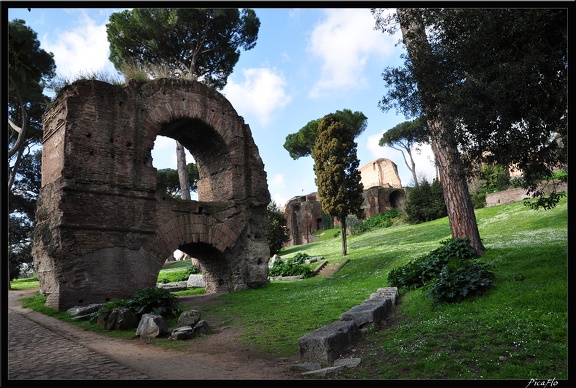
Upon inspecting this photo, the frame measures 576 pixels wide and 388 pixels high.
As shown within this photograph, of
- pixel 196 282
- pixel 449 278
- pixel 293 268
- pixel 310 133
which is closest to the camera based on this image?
pixel 449 278

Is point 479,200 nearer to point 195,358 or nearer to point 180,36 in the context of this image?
point 180,36

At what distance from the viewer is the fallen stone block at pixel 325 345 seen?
5.19 m

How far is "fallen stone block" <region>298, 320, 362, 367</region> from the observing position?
5191 millimetres

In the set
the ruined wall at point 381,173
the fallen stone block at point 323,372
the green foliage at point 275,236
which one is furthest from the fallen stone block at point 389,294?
the ruined wall at point 381,173

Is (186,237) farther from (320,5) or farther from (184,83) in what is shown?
(320,5)

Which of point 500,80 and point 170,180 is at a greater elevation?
point 170,180

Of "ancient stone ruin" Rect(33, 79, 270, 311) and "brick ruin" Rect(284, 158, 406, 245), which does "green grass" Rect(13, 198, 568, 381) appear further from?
"brick ruin" Rect(284, 158, 406, 245)

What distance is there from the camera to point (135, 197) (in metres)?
12.0

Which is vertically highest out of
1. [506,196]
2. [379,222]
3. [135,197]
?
[135,197]

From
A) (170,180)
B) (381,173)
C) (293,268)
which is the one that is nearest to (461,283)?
(293,268)

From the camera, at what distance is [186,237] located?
42.7ft

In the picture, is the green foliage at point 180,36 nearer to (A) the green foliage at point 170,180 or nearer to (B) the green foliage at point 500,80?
(A) the green foliage at point 170,180

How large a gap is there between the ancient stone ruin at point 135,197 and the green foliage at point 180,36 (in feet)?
27.0

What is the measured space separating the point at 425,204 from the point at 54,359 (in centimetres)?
2733
